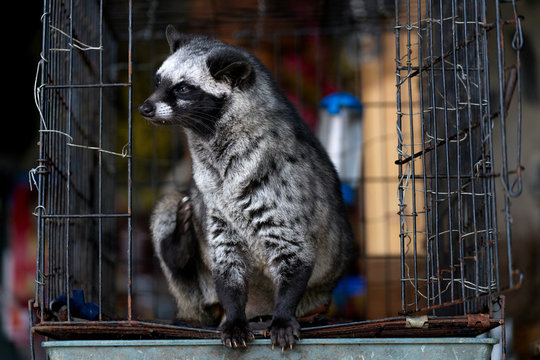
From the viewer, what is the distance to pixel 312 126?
607 centimetres

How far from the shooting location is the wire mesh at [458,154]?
304 centimetres

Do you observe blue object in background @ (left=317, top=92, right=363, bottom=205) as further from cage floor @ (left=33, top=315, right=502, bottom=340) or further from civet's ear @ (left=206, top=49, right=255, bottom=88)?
cage floor @ (left=33, top=315, right=502, bottom=340)

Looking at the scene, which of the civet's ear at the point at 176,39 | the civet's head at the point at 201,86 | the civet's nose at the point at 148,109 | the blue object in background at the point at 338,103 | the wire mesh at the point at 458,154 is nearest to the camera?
the wire mesh at the point at 458,154

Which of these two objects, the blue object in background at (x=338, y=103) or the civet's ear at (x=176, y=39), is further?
the blue object in background at (x=338, y=103)

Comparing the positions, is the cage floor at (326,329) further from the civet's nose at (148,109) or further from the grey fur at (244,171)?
the civet's nose at (148,109)

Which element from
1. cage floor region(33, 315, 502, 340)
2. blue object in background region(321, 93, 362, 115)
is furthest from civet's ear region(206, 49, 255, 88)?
blue object in background region(321, 93, 362, 115)

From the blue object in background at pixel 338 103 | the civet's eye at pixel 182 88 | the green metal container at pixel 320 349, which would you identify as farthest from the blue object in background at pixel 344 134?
the green metal container at pixel 320 349

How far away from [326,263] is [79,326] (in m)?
1.37

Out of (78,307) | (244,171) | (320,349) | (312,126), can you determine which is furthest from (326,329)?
(312,126)

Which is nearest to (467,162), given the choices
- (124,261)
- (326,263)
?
(326,263)

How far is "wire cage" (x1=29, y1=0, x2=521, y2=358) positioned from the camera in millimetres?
3355

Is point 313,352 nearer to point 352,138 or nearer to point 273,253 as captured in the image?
point 273,253

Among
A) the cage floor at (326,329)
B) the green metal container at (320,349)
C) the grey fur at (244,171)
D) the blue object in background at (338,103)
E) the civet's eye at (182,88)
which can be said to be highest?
the blue object in background at (338,103)

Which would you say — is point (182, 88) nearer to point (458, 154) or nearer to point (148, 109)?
point (148, 109)
